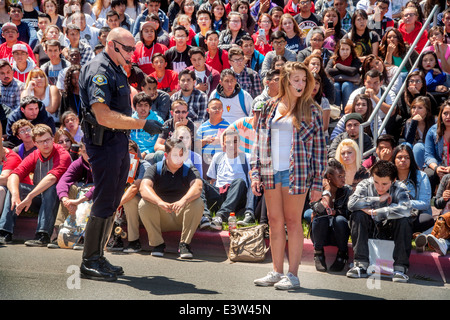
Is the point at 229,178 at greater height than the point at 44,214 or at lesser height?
greater

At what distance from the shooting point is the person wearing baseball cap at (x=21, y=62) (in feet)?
41.8

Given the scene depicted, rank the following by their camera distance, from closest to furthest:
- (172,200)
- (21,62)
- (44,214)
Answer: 1. (172,200)
2. (44,214)
3. (21,62)

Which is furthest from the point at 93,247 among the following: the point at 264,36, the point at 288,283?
the point at 264,36

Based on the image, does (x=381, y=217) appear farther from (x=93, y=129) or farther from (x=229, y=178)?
(x=93, y=129)

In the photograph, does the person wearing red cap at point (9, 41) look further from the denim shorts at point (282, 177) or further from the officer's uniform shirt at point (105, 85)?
the denim shorts at point (282, 177)

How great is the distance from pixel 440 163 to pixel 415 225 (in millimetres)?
1774

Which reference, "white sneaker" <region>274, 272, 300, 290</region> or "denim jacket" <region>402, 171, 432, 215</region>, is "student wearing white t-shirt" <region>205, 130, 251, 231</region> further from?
"white sneaker" <region>274, 272, 300, 290</region>

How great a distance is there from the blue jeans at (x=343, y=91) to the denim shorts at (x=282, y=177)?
5398 millimetres

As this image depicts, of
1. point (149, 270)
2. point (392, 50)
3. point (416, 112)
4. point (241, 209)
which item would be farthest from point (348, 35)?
point (149, 270)

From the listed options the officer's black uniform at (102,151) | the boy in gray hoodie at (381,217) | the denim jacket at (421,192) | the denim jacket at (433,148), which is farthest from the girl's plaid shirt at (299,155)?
the denim jacket at (433,148)

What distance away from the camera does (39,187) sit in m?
8.71

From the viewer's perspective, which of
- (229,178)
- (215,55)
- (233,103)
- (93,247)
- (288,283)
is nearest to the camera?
(288,283)

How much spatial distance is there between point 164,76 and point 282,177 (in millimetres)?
6427

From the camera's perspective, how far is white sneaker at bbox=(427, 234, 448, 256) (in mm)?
7238
